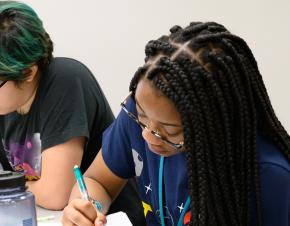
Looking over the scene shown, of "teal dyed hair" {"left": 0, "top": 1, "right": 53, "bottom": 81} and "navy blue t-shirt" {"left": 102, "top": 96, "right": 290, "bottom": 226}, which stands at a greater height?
"teal dyed hair" {"left": 0, "top": 1, "right": 53, "bottom": 81}

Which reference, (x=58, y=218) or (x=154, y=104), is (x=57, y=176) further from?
(x=154, y=104)

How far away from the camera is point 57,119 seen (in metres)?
1.19

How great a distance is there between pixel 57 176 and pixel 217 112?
1.99 feet

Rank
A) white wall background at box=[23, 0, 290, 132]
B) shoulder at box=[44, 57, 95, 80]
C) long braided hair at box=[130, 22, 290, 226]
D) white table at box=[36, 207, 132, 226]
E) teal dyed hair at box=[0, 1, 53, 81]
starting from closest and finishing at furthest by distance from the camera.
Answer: long braided hair at box=[130, 22, 290, 226]
white table at box=[36, 207, 132, 226]
teal dyed hair at box=[0, 1, 53, 81]
shoulder at box=[44, 57, 95, 80]
white wall background at box=[23, 0, 290, 132]

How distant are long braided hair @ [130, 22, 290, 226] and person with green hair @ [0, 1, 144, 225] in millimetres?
439

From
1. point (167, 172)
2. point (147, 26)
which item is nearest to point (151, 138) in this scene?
point (167, 172)

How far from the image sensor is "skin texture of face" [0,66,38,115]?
3.87 feet

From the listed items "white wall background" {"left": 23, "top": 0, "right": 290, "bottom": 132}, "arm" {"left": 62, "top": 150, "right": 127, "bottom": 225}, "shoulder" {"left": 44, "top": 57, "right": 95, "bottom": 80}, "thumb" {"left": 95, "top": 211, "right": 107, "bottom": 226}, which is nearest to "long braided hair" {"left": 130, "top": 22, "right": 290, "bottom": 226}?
"thumb" {"left": 95, "top": 211, "right": 107, "bottom": 226}

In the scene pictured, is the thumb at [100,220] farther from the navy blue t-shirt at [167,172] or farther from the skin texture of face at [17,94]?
the skin texture of face at [17,94]

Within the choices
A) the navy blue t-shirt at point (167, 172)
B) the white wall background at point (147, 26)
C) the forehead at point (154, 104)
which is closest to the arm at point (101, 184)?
the navy blue t-shirt at point (167, 172)

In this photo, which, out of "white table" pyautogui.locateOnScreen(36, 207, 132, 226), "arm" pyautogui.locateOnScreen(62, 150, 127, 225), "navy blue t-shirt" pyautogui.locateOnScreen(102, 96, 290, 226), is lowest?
"white table" pyautogui.locateOnScreen(36, 207, 132, 226)

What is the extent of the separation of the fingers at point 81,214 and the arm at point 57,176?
23cm

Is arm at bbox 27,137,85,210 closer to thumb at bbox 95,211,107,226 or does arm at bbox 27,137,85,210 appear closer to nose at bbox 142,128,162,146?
thumb at bbox 95,211,107,226

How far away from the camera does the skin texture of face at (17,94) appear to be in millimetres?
1180
